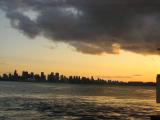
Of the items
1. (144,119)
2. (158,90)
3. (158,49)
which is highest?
(158,49)

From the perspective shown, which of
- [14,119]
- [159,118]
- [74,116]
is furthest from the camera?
[74,116]

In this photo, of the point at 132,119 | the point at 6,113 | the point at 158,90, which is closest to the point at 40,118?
the point at 6,113

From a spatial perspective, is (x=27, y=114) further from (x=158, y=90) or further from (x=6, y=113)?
(x=158, y=90)

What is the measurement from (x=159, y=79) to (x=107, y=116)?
2849cm

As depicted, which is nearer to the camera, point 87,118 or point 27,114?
point 87,118

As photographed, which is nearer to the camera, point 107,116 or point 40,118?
point 40,118

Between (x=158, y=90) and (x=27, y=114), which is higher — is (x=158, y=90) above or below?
above

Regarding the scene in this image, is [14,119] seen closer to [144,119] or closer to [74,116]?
[74,116]

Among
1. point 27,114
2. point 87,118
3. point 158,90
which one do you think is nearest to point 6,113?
point 27,114

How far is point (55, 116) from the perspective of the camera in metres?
67.3

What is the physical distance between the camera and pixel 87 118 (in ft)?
210

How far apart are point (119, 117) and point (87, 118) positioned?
19.8ft

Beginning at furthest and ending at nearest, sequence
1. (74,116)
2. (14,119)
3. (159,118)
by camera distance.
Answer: (74,116)
(14,119)
(159,118)

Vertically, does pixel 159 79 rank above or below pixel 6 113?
above
